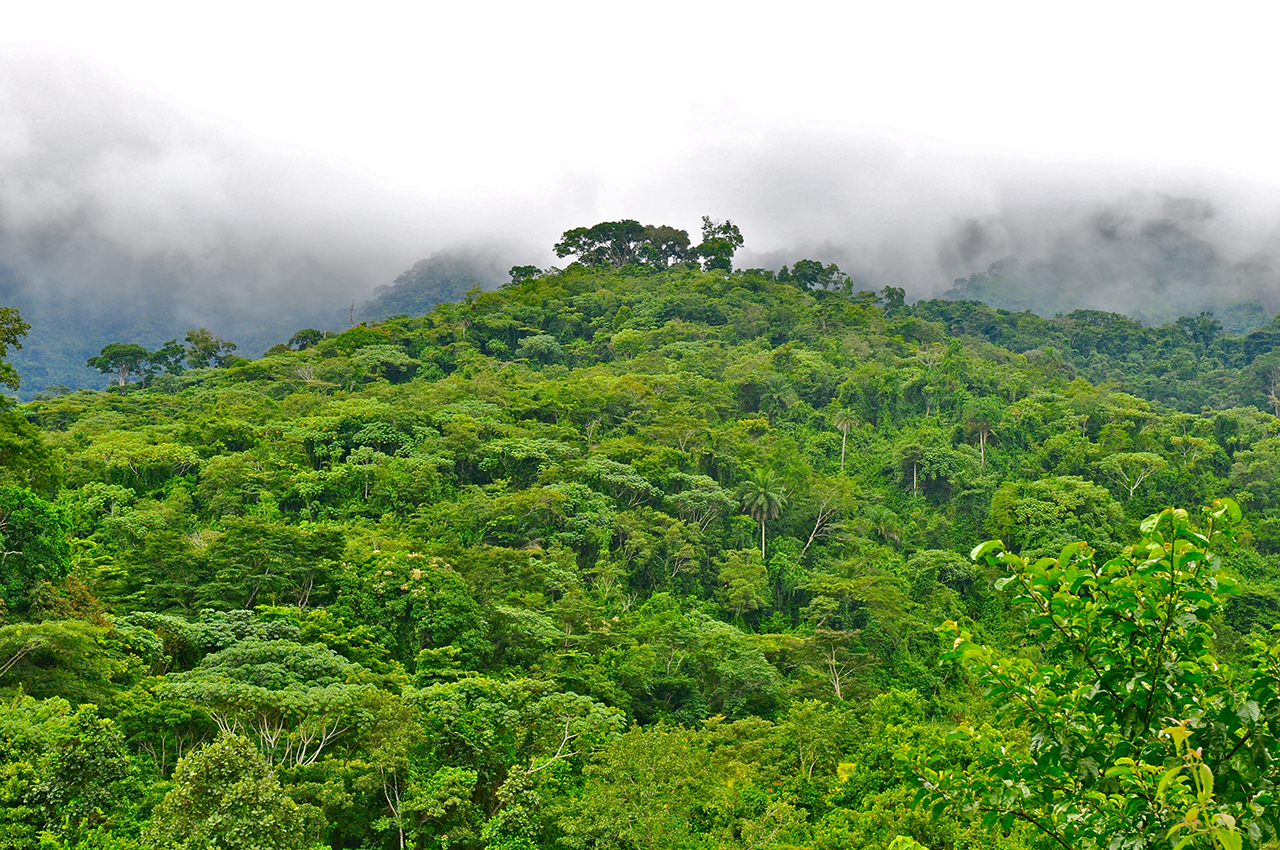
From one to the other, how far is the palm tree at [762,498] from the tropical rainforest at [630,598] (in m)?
0.24

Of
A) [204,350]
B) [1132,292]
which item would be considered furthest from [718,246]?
[1132,292]

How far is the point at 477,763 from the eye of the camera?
659 inches

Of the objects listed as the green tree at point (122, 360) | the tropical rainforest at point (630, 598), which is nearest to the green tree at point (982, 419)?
the tropical rainforest at point (630, 598)

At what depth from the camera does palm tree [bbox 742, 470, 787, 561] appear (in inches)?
1476

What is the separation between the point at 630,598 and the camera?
102 feet

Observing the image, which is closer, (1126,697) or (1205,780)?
(1205,780)

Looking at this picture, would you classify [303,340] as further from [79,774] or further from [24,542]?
[79,774]

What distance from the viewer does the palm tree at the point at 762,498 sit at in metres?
37.5

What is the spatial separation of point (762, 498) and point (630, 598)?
952cm

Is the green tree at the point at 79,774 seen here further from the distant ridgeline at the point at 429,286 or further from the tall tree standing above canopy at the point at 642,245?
the distant ridgeline at the point at 429,286

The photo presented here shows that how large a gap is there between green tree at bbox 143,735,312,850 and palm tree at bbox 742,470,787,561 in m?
27.7

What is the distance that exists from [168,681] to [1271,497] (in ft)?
166

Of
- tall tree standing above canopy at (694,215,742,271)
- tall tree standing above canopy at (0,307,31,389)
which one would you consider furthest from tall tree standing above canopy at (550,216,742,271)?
tall tree standing above canopy at (0,307,31,389)

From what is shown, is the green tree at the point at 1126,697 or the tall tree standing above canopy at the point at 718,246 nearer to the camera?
the green tree at the point at 1126,697
